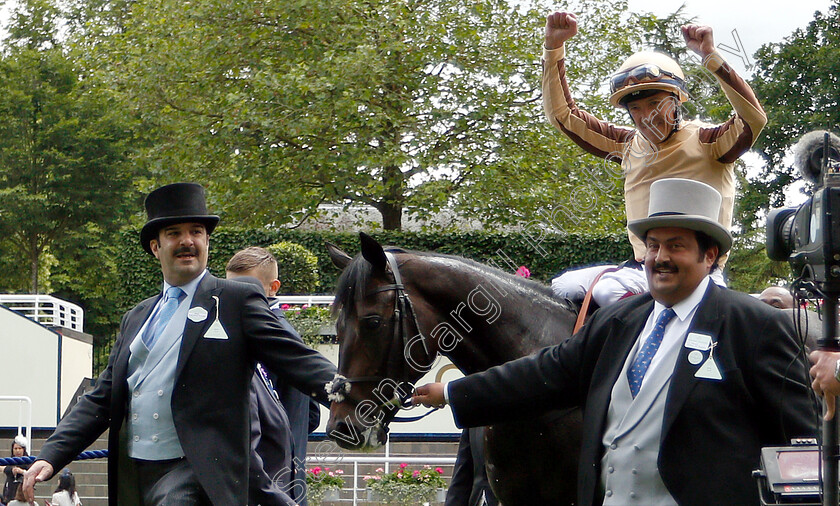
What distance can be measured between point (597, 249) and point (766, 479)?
1700cm

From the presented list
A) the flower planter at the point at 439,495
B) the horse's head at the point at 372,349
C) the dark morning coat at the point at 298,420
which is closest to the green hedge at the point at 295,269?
the flower planter at the point at 439,495

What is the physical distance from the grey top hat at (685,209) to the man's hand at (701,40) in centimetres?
81

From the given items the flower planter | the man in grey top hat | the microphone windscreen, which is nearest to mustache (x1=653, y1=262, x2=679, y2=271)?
the man in grey top hat

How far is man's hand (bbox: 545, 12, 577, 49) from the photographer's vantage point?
506cm

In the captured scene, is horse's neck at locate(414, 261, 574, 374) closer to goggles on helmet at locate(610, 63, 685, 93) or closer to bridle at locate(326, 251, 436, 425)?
bridle at locate(326, 251, 436, 425)

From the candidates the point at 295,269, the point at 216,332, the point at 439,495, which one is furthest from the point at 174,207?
the point at 295,269

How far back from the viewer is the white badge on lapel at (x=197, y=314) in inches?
193

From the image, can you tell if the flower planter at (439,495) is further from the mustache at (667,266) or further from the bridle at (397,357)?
the mustache at (667,266)

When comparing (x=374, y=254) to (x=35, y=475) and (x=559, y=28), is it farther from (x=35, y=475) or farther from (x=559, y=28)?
(x=35, y=475)

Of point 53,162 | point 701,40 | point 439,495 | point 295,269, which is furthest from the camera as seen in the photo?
point 53,162

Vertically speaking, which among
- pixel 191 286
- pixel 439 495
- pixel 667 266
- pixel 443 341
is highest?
pixel 191 286

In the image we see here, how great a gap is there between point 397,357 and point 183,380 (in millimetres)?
1050

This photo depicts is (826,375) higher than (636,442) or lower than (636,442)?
higher

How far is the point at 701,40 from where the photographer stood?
164 inches
